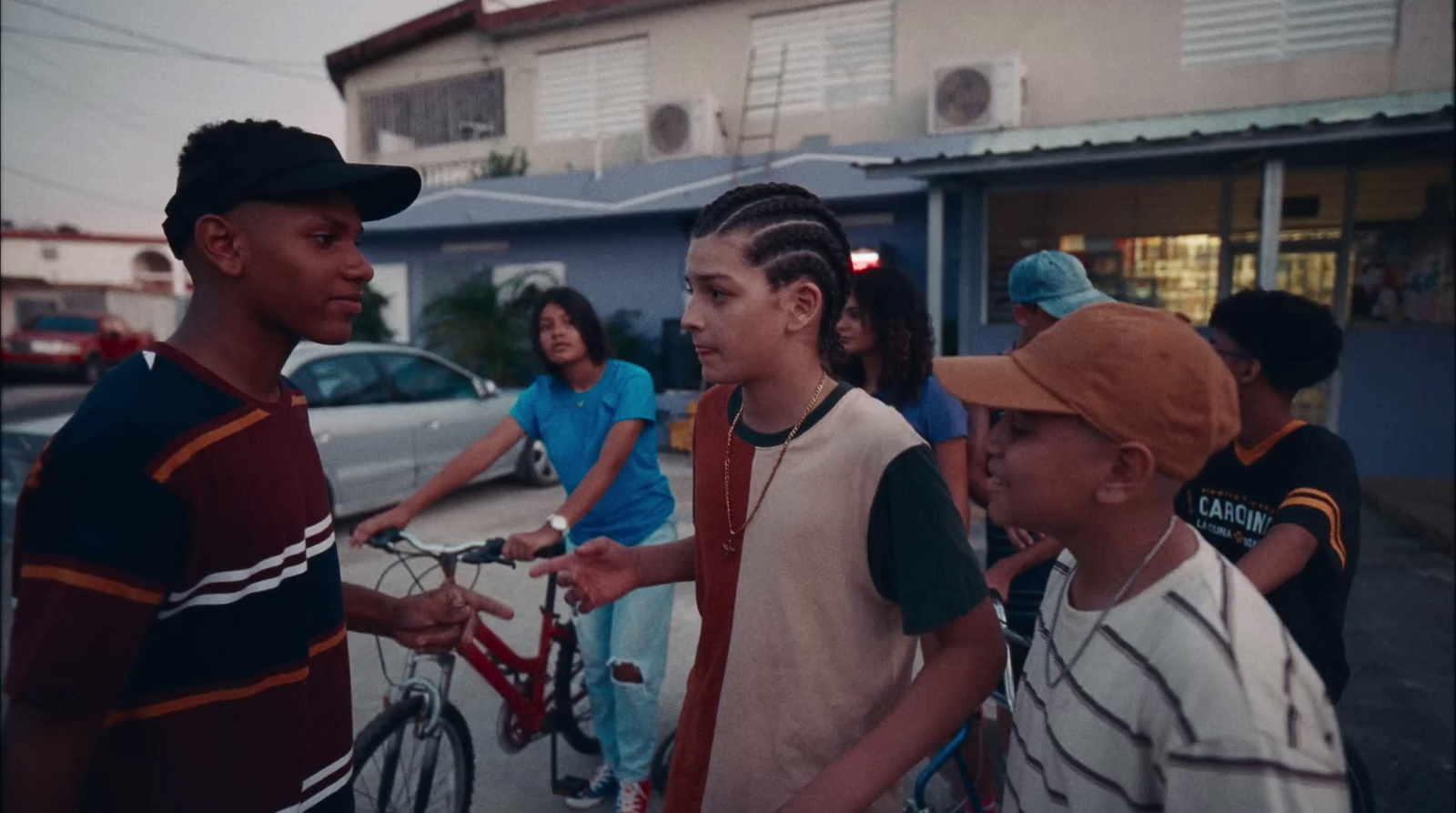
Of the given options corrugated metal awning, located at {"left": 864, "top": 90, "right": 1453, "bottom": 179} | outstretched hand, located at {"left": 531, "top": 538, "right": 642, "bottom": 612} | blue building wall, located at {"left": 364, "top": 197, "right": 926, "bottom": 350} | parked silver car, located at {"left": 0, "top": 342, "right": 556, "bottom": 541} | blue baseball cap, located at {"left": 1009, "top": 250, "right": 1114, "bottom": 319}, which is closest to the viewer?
outstretched hand, located at {"left": 531, "top": 538, "right": 642, "bottom": 612}

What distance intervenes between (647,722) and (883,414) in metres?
2.01

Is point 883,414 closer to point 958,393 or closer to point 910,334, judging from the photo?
point 958,393

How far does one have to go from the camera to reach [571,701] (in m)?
3.40

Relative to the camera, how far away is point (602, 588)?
1644mm

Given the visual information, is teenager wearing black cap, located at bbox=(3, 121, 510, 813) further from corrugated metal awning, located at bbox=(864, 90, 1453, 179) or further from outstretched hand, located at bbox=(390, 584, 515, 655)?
corrugated metal awning, located at bbox=(864, 90, 1453, 179)

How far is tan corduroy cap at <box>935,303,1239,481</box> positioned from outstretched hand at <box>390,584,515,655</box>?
1.33 meters

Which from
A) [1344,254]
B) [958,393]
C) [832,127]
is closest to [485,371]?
[832,127]

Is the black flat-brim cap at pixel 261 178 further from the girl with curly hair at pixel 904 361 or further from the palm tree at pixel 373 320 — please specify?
the palm tree at pixel 373 320

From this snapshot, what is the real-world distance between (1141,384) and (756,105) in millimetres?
11288

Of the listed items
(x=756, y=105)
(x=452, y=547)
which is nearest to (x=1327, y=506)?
(x=452, y=547)

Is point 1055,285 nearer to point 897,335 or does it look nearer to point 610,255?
point 897,335

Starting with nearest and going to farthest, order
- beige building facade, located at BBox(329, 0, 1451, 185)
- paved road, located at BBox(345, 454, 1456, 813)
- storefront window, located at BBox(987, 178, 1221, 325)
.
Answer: paved road, located at BBox(345, 454, 1456, 813) → beige building facade, located at BBox(329, 0, 1451, 185) → storefront window, located at BBox(987, 178, 1221, 325)

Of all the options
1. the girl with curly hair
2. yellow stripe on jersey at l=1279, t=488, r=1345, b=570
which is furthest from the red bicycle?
yellow stripe on jersey at l=1279, t=488, r=1345, b=570

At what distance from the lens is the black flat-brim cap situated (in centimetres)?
131
